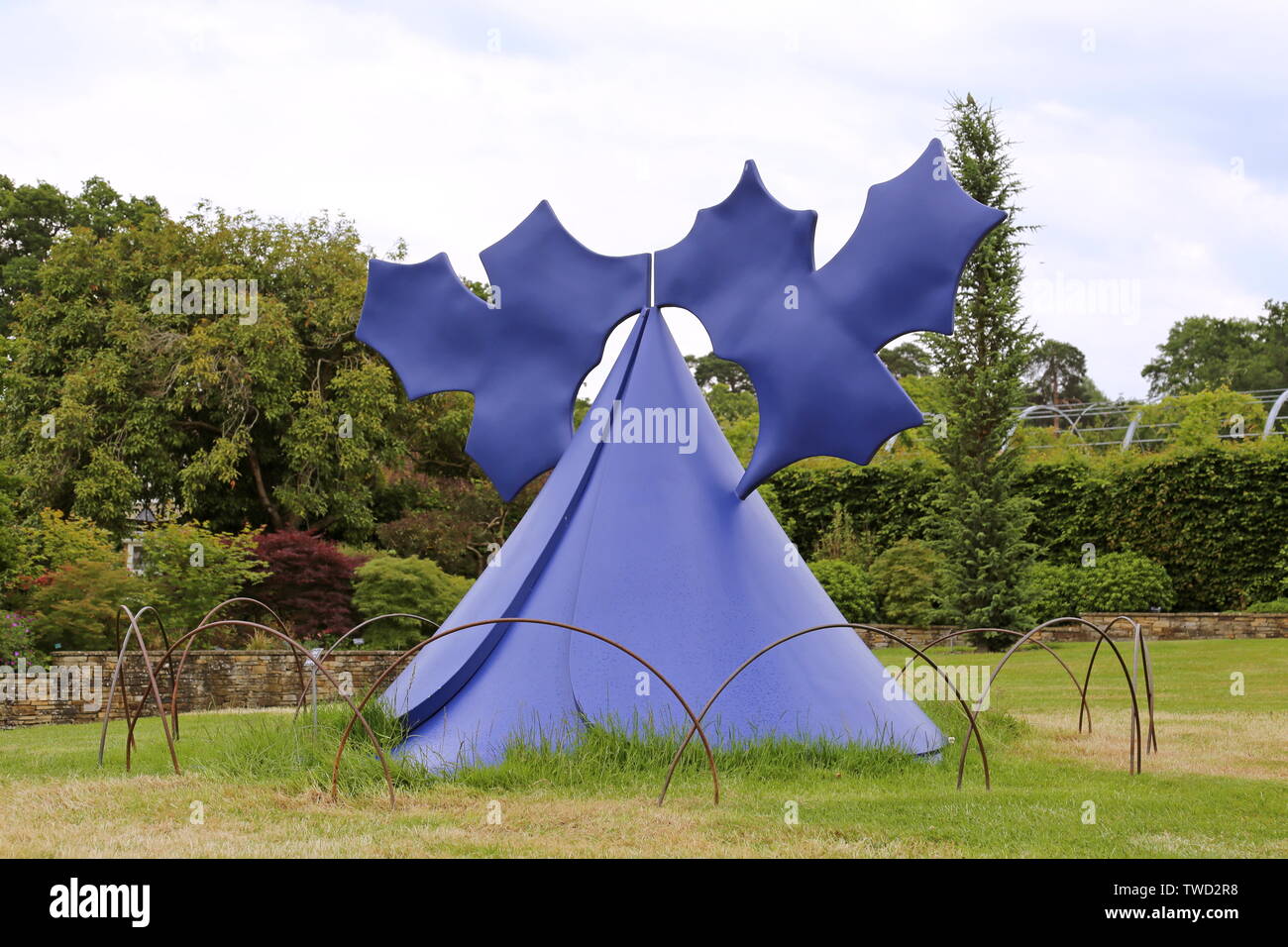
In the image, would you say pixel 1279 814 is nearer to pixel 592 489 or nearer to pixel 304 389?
pixel 592 489

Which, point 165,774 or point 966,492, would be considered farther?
point 966,492

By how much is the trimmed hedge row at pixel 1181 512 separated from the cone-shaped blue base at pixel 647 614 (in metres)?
10.4

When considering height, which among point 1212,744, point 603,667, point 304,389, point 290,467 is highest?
point 304,389

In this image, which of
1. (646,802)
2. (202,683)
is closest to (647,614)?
(646,802)

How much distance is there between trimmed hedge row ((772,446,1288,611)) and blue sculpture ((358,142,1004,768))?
Answer: 412 inches

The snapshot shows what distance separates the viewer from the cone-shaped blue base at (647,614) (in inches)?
280

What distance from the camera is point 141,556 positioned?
47.2ft

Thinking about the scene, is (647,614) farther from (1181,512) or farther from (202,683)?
(1181,512)

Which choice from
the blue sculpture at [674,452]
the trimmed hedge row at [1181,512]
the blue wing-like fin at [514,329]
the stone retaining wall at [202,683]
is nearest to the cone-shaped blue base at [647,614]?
the blue sculpture at [674,452]

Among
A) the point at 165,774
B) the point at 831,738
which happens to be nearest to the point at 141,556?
the point at 165,774

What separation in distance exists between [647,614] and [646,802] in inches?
61.3

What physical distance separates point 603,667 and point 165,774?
2723 millimetres

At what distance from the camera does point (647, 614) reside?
7461 millimetres

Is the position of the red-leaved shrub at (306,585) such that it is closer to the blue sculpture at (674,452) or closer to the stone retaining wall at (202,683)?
the stone retaining wall at (202,683)
